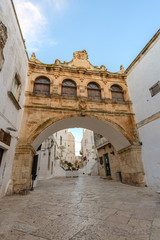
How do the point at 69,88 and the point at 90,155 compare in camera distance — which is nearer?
the point at 69,88

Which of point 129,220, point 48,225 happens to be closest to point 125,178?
point 129,220

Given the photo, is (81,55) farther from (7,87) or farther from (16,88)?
(7,87)

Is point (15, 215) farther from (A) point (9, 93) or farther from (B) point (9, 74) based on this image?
(B) point (9, 74)

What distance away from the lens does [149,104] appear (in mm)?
7070

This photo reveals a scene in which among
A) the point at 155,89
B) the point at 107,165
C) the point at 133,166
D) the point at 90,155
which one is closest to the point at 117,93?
the point at 155,89

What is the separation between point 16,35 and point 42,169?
1251 centimetres

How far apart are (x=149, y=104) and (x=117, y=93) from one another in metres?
2.62

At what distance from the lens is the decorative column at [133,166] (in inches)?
265

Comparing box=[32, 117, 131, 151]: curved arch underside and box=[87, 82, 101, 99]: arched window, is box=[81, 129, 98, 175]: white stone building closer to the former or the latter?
box=[32, 117, 131, 151]: curved arch underside

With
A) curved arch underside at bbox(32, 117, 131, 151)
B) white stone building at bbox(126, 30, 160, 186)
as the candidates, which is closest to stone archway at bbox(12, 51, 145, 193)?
curved arch underside at bbox(32, 117, 131, 151)

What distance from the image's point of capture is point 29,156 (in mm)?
5871

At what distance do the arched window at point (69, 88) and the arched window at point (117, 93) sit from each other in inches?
115

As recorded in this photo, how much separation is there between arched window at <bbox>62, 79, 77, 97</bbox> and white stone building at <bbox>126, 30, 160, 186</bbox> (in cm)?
430

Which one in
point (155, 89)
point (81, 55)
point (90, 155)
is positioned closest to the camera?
point (155, 89)
